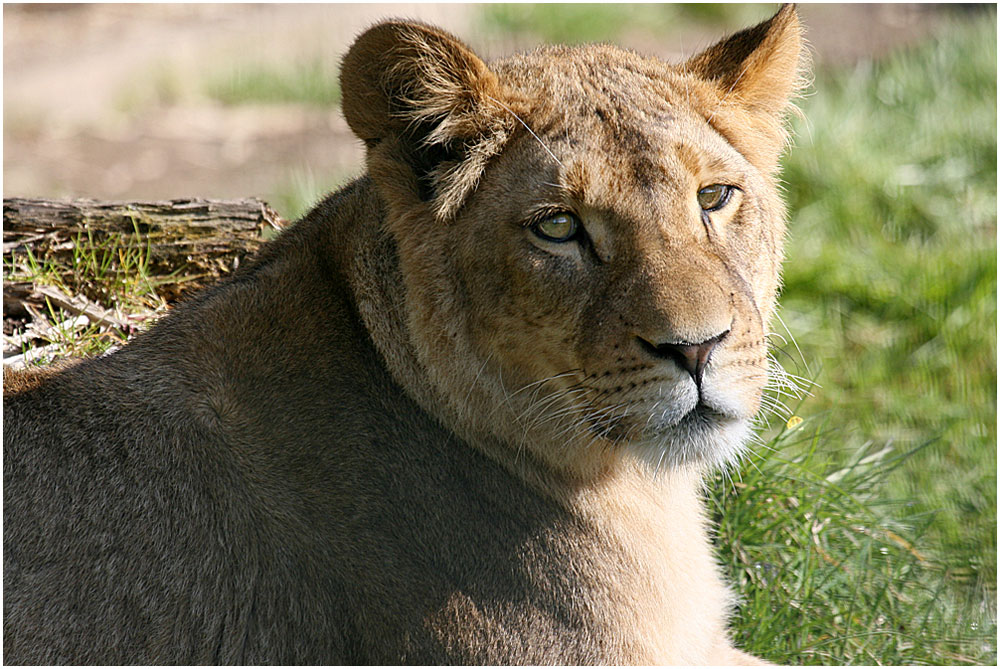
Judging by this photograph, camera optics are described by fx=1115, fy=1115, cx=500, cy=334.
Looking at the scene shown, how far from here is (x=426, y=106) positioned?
3.27 metres

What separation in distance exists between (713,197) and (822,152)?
5.60 metres

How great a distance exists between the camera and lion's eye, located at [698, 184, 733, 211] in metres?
3.33

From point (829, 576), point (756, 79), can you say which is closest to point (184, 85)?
point (756, 79)

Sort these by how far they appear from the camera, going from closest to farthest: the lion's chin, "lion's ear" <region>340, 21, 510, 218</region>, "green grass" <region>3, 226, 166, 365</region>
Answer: the lion's chin, "lion's ear" <region>340, 21, 510, 218</region>, "green grass" <region>3, 226, 166, 365</region>

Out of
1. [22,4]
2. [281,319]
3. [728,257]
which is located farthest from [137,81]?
[728,257]

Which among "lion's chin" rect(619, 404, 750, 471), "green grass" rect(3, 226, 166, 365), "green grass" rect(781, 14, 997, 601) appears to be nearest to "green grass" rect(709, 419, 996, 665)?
"green grass" rect(781, 14, 997, 601)

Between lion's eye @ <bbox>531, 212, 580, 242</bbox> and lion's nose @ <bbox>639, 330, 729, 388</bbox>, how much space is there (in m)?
0.40

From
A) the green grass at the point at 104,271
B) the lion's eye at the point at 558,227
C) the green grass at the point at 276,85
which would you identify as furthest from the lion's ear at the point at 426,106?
the green grass at the point at 276,85

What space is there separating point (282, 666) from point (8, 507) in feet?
3.07

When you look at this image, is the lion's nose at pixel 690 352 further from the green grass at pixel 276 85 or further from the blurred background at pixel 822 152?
the green grass at pixel 276 85

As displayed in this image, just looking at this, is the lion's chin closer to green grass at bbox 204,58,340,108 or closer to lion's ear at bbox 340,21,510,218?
lion's ear at bbox 340,21,510,218

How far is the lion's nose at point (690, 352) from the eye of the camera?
9.74 feet

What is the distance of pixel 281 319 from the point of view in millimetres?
A: 3535

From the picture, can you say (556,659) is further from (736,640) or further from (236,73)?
(236,73)
